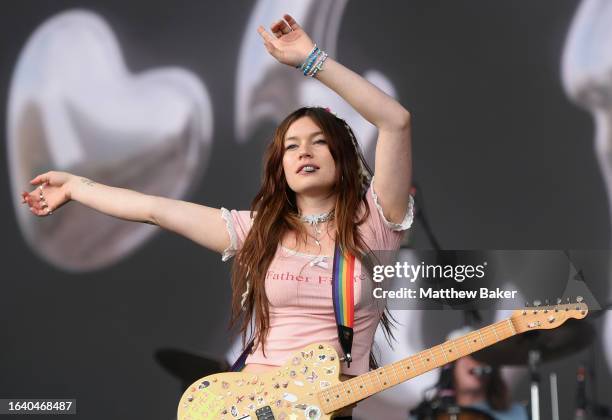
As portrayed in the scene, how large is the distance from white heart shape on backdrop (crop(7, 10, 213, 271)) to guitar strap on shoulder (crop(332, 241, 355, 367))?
2198 mm

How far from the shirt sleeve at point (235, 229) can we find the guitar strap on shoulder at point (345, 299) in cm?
29

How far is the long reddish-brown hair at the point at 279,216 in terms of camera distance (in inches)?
89.4

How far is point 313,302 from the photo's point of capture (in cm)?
222

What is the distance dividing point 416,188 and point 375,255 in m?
1.91

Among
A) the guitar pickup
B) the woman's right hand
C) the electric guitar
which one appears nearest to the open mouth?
the electric guitar

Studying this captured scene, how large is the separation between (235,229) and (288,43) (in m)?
0.53

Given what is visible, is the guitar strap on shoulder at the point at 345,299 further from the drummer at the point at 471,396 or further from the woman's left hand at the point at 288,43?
the drummer at the point at 471,396

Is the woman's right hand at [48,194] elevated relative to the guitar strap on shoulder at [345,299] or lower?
elevated

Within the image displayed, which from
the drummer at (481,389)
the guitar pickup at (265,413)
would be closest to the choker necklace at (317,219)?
the guitar pickup at (265,413)

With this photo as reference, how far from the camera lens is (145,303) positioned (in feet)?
14.1

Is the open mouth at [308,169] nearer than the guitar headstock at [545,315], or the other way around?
the guitar headstock at [545,315]

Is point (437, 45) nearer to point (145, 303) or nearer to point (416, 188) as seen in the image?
point (416, 188)

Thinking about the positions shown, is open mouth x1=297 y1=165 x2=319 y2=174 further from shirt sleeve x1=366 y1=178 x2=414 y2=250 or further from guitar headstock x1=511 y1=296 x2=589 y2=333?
guitar headstock x1=511 y1=296 x2=589 y2=333

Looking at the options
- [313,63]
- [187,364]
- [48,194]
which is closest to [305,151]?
[313,63]
